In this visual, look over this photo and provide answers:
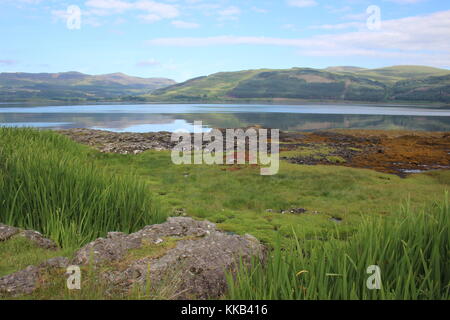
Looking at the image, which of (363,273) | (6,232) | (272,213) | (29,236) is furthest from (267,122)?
(363,273)

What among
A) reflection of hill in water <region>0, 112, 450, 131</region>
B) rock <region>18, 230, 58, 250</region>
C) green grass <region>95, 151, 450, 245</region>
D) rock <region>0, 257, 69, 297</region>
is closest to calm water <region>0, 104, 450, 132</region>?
reflection of hill in water <region>0, 112, 450, 131</region>

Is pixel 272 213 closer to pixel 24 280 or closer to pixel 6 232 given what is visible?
pixel 6 232

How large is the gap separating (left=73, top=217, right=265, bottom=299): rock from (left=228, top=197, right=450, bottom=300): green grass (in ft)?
2.09

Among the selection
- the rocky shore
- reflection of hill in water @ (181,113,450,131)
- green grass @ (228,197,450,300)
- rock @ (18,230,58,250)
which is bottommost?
the rocky shore

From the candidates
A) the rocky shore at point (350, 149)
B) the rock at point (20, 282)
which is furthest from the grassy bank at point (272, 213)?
the rocky shore at point (350, 149)

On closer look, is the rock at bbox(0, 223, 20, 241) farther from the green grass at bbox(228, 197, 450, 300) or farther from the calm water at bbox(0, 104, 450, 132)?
the calm water at bbox(0, 104, 450, 132)

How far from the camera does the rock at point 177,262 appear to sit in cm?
554

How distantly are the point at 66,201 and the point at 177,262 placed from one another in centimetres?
469

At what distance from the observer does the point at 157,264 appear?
245 inches

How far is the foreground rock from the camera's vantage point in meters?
5.23

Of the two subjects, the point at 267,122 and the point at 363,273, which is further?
the point at 267,122

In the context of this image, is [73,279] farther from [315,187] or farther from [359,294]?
[315,187]

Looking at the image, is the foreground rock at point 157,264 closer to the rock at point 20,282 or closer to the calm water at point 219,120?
the rock at point 20,282
